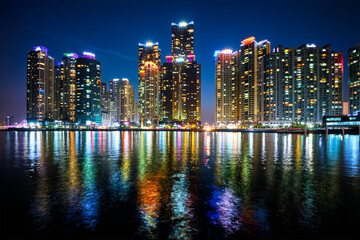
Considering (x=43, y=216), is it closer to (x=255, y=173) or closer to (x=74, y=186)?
(x=74, y=186)

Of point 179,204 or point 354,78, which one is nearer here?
point 179,204

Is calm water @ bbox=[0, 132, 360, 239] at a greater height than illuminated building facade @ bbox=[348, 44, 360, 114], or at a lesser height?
lesser

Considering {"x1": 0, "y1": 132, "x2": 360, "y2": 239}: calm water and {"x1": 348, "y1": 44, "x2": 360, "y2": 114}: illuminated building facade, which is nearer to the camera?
{"x1": 0, "y1": 132, "x2": 360, "y2": 239}: calm water

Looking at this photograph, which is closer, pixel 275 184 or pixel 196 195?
pixel 196 195

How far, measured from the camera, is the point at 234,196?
1273 centimetres

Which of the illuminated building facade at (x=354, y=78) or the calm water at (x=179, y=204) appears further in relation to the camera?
the illuminated building facade at (x=354, y=78)

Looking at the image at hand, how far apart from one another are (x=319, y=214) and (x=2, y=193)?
18746 millimetres

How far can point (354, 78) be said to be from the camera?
7160 inches

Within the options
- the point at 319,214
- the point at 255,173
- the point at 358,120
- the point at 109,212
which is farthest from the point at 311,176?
the point at 358,120

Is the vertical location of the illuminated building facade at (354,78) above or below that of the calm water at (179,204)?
above

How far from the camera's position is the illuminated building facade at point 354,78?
177 metres

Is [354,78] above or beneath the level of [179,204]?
above

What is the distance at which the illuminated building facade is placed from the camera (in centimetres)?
17674

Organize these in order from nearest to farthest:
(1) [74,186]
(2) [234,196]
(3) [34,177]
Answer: (2) [234,196], (1) [74,186], (3) [34,177]
